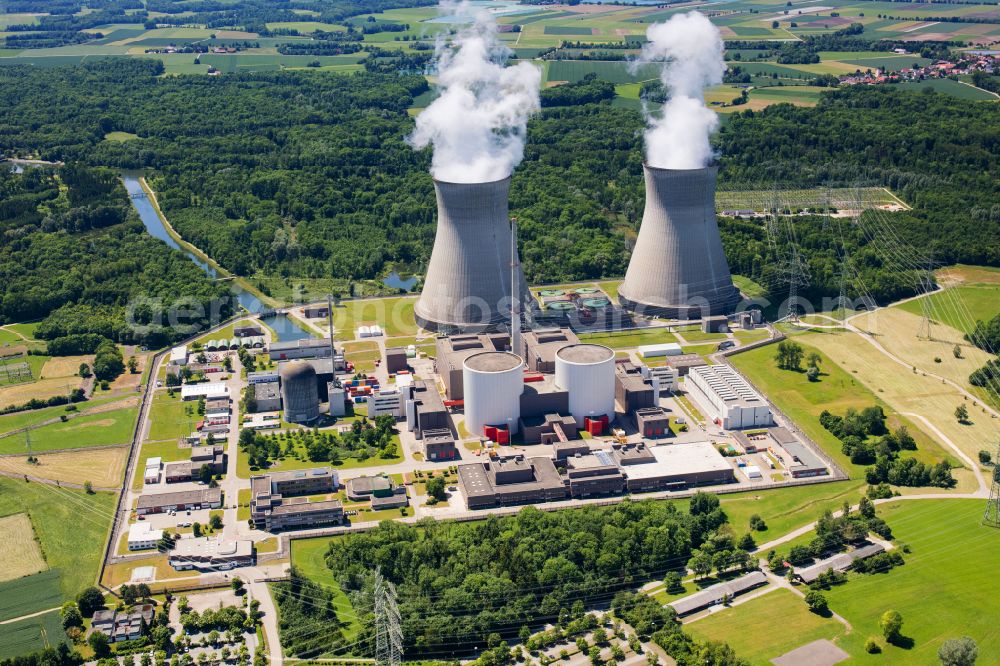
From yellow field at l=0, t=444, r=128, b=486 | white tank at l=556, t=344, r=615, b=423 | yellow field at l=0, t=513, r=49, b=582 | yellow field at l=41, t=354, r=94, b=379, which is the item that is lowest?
yellow field at l=0, t=513, r=49, b=582

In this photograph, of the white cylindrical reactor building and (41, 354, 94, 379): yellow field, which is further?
(41, 354, 94, 379): yellow field

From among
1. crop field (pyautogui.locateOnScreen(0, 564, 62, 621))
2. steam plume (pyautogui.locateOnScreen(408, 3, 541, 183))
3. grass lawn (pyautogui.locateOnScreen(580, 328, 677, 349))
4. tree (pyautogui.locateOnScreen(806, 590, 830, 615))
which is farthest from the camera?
grass lawn (pyautogui.locateOnScreen(580, 328, 677, 349))

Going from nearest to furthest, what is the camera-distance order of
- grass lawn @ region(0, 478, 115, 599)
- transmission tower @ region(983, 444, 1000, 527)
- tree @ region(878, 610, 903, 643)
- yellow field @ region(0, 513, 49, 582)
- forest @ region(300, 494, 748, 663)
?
1. tree @ region(878, 610, 903, 643)
2. forest @ region(300, 494, 748, 663)
3. grass lawn @ region(0, 478, 115, 599)
4. yellow field @ region(0, 513, 49, 582)
5. transmission tower @ region(983, 444, 1000, 527)

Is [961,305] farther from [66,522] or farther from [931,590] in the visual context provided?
[66,522]

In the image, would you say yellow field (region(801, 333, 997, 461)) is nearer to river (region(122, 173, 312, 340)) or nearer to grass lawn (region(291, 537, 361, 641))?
grass lawn (region(291, 537, 361, 641))

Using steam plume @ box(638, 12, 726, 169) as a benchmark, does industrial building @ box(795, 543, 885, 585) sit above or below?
below

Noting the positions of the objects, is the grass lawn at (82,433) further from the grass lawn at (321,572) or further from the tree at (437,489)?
the tree at (437,489)

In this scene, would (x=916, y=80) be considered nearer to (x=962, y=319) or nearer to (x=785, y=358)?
(x=962, y=319)

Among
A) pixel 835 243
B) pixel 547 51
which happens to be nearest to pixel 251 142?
pixel 547 51

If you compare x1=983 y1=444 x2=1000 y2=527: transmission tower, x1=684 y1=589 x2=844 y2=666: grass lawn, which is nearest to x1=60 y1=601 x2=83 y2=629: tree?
x1=684 y1=589 x2=844 y2=666: grass lawn
